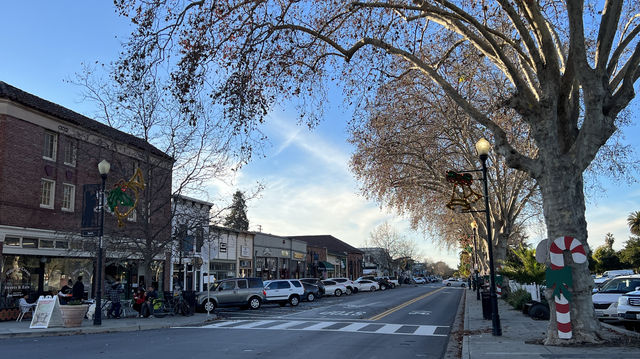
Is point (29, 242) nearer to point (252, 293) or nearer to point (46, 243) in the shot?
point (46, 243)

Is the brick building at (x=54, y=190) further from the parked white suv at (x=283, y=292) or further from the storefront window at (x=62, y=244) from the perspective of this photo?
the parked white suv at (x=283, y=292)

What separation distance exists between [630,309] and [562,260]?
5394mm

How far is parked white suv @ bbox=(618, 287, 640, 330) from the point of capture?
14.6m

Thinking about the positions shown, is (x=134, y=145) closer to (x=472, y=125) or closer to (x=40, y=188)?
(x=40, y=188)

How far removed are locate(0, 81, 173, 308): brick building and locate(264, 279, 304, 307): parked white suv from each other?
7626 millimetres

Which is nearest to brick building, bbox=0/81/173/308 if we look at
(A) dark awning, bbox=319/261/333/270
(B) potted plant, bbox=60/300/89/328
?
(B) potted plant, bbox=60/300/89/328

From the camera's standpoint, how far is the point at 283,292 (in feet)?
102

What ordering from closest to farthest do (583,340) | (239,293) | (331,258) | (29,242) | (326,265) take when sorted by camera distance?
(583,340)
(29,242)
(239,293)
(326,265)
(331,258)

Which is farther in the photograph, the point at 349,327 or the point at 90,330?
the point at 349,327

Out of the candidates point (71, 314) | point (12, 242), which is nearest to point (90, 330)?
point (71, 314)

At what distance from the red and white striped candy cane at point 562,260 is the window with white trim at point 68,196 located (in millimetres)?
23506

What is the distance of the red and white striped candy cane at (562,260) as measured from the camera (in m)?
11.0

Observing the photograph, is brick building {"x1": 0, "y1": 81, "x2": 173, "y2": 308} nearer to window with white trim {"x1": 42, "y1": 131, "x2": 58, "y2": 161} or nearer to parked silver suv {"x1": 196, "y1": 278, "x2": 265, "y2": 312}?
window with white trim {"x1": 42, "y1": 131, "x2": 58, "y2": 161}

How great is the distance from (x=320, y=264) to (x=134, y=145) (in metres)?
46.7
